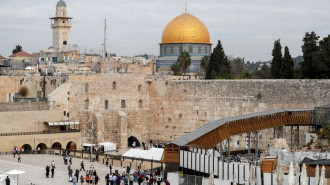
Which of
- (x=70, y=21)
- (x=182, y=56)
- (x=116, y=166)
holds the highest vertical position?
(x=70, y=21)

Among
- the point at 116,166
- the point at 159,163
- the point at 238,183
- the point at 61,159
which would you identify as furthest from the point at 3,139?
the point at 238,183

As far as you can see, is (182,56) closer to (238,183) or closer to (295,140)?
(295,140)

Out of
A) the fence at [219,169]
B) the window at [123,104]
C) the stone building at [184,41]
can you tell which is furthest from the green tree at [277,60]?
the stone building at [184,41]

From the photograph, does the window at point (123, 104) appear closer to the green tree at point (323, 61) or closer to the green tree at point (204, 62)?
the green tree at point (323, 61)

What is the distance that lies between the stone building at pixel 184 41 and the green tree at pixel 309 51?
22299mm

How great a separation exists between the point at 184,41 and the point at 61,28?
46.1 ft

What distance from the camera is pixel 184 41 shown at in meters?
63.8

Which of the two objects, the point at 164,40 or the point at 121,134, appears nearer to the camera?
the point at 121,134

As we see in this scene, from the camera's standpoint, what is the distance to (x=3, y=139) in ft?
127

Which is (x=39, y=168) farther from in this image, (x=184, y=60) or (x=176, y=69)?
(x=176, y=69)

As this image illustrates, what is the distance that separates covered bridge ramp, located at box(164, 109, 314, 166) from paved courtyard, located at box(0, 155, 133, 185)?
5.26 meters

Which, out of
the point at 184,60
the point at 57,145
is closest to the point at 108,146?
the point at 57,145

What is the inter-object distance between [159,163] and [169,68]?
30798 millimetres

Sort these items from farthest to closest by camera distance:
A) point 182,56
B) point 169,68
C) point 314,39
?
point 169,68, point 182,56, point 314,39
